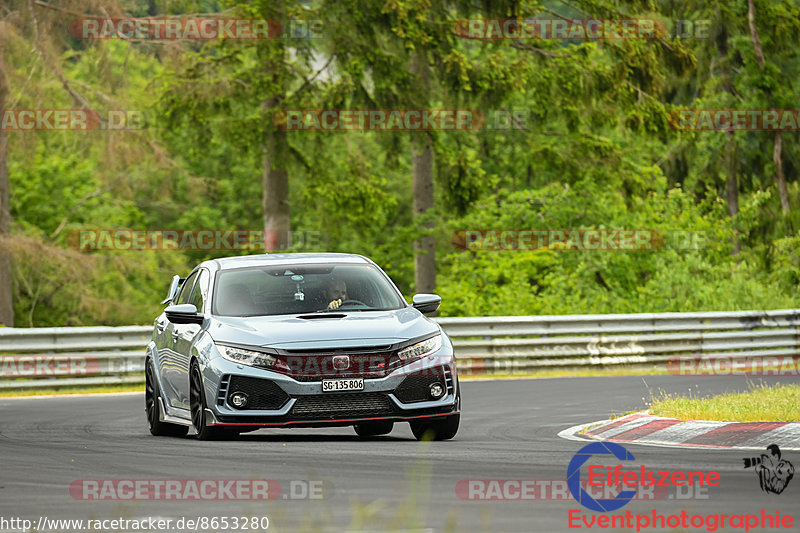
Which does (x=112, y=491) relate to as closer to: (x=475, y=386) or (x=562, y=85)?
(x=475, y=386)

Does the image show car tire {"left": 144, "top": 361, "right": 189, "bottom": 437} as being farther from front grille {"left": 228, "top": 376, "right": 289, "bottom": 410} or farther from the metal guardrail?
the metal guardrail

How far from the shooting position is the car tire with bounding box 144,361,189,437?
14.1m

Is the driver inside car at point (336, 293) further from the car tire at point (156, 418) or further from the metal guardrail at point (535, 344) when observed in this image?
the metal guardrail at point (535, 344)

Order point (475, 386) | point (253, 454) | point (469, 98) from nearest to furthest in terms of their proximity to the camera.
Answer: point (253, 454) → point (475, 386) → point (469, 98)

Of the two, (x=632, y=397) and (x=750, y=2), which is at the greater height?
(x=750, y=2)

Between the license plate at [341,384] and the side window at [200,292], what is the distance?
2.05m

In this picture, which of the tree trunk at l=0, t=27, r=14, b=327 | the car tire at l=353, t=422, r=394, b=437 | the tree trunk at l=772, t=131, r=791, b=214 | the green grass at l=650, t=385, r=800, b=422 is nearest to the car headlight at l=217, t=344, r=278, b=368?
the car tire at l=353, t=422, r=394, b=437

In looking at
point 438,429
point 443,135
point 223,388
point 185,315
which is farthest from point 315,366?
point 443,135

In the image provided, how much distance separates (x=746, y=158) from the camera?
47781mm

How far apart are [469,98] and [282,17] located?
4732 mm

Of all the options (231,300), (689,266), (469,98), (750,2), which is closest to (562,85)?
(469,98)

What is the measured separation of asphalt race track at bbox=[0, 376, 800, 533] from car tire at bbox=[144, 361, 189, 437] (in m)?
0.19

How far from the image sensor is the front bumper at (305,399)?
12000 millimetres

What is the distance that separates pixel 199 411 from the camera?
1267 cm
